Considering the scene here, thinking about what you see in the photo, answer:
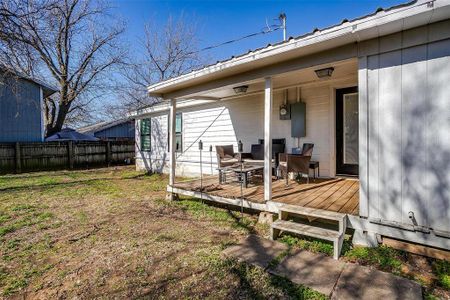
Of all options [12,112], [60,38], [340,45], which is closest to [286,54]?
[340,45]

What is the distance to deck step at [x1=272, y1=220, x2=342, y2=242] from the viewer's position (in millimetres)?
2951

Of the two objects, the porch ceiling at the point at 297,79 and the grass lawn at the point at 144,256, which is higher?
the porch ceiling at the point at 297,79

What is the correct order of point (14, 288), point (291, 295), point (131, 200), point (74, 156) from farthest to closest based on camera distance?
point (74, 156), point (131, 200), point (14, 288), point (291, 295)

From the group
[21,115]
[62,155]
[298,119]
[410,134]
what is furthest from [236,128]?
[21,115]

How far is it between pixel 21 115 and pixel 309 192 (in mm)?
14030

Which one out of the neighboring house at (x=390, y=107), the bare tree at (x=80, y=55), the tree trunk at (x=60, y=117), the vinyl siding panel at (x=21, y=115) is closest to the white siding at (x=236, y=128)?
the neighboring house at (x=390, y=107)

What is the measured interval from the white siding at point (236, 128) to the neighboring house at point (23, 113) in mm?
6445

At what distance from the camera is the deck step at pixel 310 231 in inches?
116

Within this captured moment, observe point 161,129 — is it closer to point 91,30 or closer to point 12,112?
point 12,112

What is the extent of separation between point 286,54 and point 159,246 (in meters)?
3.19

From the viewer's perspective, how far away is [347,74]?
5031mm

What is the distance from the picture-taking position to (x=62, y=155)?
1241 centimetres

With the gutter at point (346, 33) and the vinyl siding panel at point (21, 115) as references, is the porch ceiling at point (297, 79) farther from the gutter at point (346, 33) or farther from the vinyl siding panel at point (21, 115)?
the vinyl siding panel at point (21, 115)

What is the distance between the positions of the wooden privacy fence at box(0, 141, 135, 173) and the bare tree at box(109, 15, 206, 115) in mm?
5731
